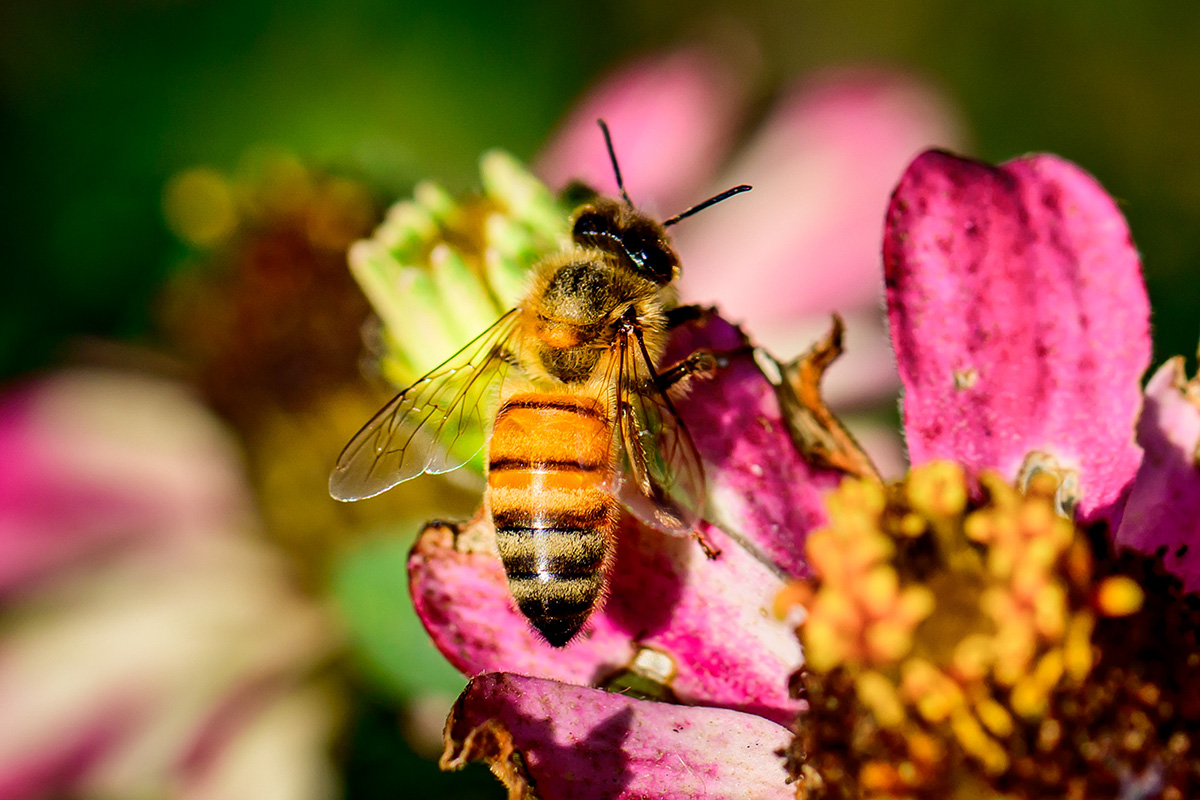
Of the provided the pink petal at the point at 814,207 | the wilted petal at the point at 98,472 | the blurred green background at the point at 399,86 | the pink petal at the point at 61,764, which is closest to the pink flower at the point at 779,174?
the pink petal at the point at 814,207

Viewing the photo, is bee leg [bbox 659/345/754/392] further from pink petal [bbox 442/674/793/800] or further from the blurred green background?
the blurred green background

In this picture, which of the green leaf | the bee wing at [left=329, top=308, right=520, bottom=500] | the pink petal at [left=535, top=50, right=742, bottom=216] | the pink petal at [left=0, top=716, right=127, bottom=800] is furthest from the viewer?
the pink petal at [left=535, top=50, right=742, bottom=216]

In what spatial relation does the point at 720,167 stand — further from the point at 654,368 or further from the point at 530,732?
the point at 530,732

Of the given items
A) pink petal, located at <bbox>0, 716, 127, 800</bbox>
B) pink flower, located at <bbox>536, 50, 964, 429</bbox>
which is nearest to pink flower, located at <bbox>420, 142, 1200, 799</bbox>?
pink flower, located at <bbox>536, 50, 964, 429</bbox>

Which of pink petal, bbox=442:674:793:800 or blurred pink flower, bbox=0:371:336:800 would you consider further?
blurred pink flower, bbox=0:371:336:800

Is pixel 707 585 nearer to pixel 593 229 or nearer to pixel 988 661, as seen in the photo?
pixel 988 661

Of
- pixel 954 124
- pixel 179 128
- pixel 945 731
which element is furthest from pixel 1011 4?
pixel 945 731

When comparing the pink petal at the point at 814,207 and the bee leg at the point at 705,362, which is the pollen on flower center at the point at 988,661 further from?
the pink petal at the point at 814,207
